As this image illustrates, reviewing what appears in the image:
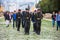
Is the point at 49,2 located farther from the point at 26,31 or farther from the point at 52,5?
the point at 26,31

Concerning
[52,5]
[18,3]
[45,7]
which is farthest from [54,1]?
[18,3]

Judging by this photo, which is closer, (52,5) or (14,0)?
(52,5)

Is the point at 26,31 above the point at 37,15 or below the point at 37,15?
below

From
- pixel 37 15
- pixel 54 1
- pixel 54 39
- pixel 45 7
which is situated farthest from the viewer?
pixel 45 7

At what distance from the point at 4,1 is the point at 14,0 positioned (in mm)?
3769

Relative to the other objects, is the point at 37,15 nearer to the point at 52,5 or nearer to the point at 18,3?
the point at 52,5

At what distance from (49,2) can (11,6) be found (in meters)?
39.1

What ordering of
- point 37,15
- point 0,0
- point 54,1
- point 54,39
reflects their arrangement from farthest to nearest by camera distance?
1. point 0,0
2. point 54,1
3. point 37,15
4. point 54,39

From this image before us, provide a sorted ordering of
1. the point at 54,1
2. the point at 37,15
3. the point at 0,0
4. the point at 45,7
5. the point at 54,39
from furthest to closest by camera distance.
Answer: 1. the point at 0,0
2. the point at 45,7
3. the point at 54,1
4. the point at 37,15
5. the point at 54,39

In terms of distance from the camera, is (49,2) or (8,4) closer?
(49,2)

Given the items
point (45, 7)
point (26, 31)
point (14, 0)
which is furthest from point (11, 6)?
point (26, 31)

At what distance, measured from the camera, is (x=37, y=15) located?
720 inches

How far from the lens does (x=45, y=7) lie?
69.1m

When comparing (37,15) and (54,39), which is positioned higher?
(37,15)
